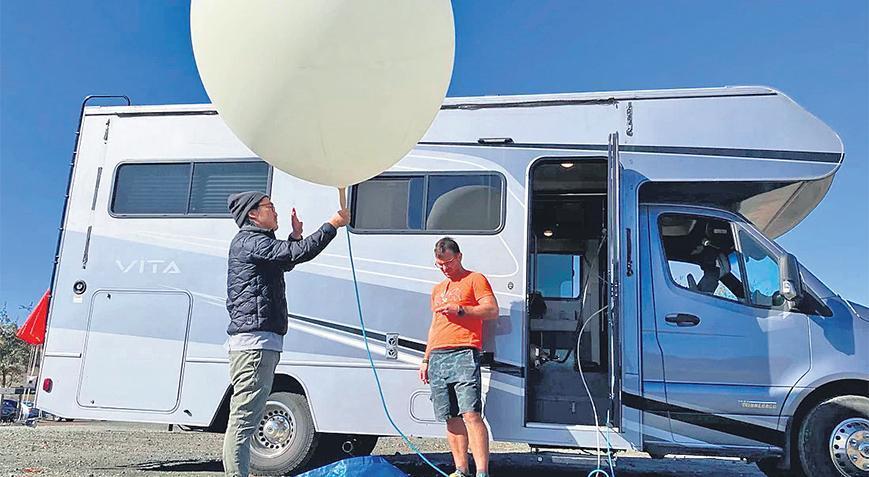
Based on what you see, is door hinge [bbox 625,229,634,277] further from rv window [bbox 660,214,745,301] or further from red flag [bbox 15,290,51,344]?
red flag [bbox 15,290,51,344]

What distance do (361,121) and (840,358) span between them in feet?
11.9

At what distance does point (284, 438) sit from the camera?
475 centimetres

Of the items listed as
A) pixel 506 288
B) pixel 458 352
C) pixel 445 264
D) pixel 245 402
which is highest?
pixel 445 264

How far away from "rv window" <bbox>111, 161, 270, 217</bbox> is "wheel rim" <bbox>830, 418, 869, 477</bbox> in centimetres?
436

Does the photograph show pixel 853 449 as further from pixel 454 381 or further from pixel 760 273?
pixel 454 381

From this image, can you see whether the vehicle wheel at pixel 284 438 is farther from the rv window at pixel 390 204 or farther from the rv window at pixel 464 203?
the rv window at pixel 464 203

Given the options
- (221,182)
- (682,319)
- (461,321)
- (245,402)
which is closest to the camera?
(245,402)

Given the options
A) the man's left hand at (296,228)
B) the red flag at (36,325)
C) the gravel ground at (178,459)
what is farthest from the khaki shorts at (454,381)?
the red flag at (36,325)

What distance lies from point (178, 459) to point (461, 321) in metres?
3.18

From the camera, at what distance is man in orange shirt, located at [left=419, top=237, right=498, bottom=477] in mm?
4070

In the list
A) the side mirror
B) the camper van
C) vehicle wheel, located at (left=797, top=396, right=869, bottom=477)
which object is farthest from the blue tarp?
the side mirror

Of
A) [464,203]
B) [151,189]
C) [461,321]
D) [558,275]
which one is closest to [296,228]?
[461,321]

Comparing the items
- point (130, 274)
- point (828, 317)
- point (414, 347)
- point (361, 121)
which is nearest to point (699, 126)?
point (828, 317)

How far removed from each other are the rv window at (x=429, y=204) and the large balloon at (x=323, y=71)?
1.85m
